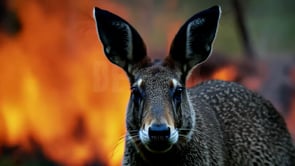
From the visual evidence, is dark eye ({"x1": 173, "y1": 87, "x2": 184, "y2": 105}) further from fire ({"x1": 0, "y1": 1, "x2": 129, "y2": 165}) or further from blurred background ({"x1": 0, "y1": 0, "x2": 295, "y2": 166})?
fire ({"x1": 0, "y1": 1, "x2": 129, "y2": 165})

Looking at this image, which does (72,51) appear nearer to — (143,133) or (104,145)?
(104,145)

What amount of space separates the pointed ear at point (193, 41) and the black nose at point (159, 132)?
841 mm

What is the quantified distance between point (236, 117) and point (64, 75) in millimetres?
4859

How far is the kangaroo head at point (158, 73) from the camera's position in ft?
23.1

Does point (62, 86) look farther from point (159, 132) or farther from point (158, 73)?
point (159, 132)

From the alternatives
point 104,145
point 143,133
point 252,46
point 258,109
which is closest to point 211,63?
point 252,46

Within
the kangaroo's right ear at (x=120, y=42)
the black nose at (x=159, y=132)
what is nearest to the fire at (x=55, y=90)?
the kangaroo's right ear at (x=120, y=42)

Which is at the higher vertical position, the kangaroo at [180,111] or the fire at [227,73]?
the fire at [227,73]

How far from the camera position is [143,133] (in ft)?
23.0

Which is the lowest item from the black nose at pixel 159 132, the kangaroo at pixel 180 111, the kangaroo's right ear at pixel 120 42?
the black nose at pixel 159 132

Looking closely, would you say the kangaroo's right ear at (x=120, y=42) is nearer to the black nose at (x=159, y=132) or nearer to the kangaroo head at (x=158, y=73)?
the kangaroo head at (x=158, y=73)

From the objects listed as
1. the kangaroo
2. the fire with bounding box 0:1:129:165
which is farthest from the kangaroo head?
the fire with bounding box 0:1:129:165

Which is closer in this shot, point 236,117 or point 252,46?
point 236,117

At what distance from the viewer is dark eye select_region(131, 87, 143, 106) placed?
24.0 ft
